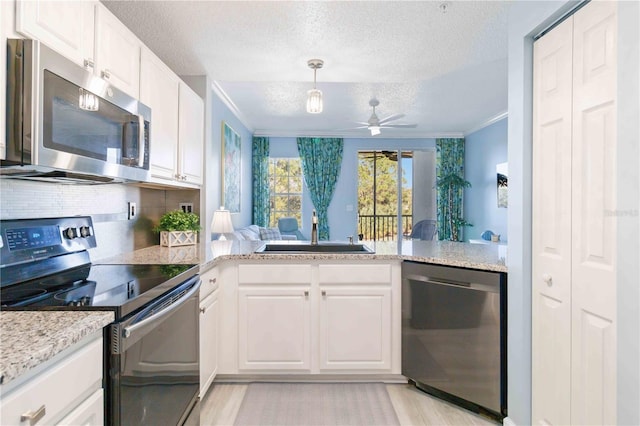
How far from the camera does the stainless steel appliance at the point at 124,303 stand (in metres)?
1.15

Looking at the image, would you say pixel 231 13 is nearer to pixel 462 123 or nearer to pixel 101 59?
pixel 101 59

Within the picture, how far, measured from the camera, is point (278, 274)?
248 cm

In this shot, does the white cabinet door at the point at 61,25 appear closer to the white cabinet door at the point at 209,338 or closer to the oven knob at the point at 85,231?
the oven knob at the point at 85,231

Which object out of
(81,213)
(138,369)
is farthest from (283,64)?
(138,369)

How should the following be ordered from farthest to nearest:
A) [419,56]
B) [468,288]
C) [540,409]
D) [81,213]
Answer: [419,56] → [468,288] → [81,213] → [540,409]

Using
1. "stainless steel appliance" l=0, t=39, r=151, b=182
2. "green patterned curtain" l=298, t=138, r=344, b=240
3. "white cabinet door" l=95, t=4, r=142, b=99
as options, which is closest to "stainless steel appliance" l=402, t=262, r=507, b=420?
"stainless steel appliance" l=0, t=39, r=151, b=182

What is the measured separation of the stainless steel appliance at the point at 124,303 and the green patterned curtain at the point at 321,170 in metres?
5.70

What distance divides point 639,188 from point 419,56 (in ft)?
6.32

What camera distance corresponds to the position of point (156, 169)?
2195 mm

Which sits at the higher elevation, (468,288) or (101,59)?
(101,59)

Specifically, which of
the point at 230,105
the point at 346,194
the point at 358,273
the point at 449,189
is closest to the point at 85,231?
the point at 358,273

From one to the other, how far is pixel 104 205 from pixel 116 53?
84 cm

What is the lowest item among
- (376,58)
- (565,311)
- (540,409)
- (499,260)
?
(540,409)

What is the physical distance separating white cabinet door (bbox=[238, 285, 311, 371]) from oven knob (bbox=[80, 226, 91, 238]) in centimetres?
93
